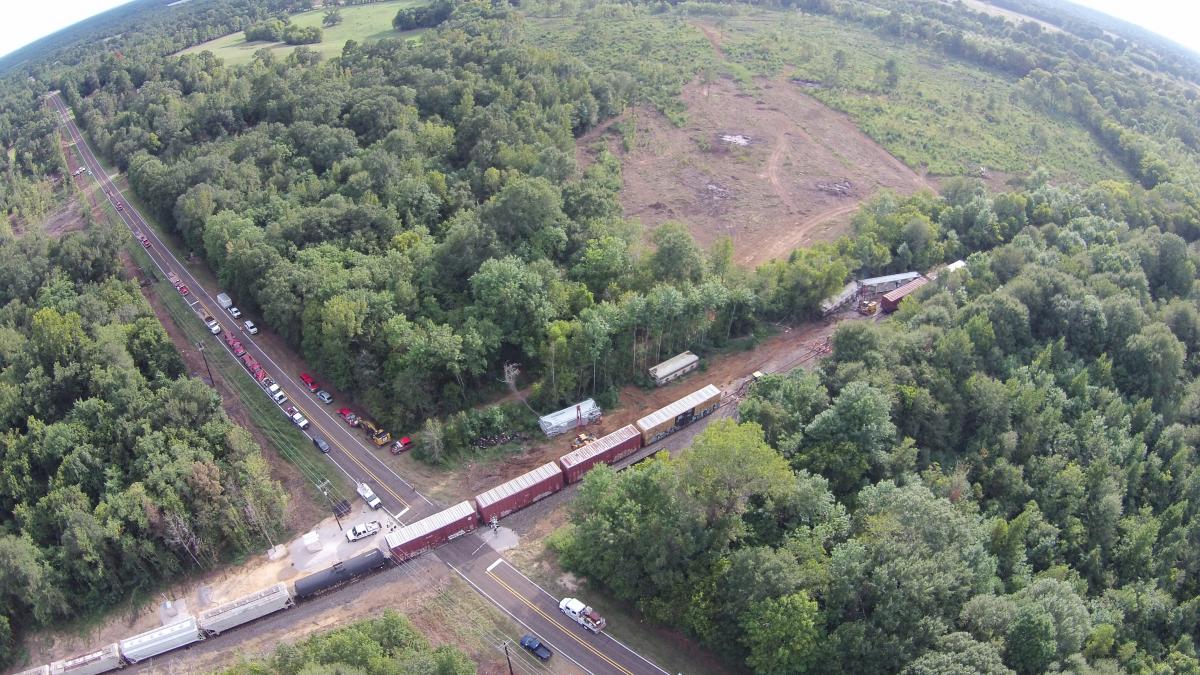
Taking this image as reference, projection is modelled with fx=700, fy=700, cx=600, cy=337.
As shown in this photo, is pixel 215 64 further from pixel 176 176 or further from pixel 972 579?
pixel 972 579

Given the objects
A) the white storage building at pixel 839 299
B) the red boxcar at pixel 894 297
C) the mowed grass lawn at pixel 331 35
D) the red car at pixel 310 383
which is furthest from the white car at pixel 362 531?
the mowed grass lawn at pixel 331 35

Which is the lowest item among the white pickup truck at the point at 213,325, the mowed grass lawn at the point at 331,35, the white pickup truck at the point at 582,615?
the white pickup truck at the point at 582,615

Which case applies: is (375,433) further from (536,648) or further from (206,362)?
(536,648)

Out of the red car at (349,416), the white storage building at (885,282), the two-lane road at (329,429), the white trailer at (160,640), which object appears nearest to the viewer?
the white trailer at (160,640)

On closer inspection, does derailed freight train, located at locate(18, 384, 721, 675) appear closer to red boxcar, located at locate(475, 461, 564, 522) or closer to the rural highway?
red boxcar, located at locate(475, 461, 564, 522)

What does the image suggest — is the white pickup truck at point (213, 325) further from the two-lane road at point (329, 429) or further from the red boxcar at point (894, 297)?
the red boxcar at point (894, 297)

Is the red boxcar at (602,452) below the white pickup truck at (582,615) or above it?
above

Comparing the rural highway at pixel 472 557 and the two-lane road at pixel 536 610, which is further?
the rural highway at pixel 472 557
